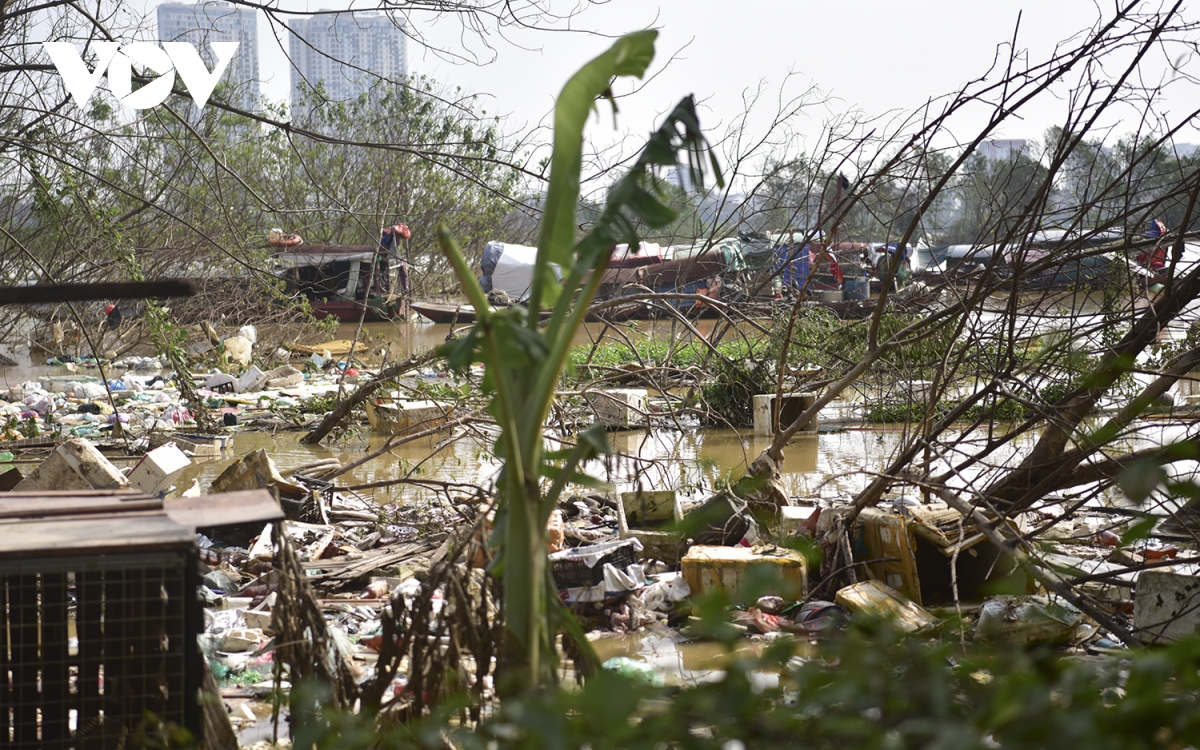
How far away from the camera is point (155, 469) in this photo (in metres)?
5.86

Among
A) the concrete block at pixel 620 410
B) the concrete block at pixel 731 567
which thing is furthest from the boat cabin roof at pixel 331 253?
the concrete block at pixel 731 567

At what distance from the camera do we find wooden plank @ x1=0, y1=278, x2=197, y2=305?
5.65 ft

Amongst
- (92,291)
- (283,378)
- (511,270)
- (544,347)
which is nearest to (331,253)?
(511,270)

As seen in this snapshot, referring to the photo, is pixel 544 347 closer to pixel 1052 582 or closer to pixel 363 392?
pixel 1052 582

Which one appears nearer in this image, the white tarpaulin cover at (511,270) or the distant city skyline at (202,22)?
the distant city skyline at (202,22)

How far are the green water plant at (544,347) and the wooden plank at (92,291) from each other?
0.48 m

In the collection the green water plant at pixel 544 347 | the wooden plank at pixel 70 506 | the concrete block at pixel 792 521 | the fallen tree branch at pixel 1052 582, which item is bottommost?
the concrete block at pixel 792 521

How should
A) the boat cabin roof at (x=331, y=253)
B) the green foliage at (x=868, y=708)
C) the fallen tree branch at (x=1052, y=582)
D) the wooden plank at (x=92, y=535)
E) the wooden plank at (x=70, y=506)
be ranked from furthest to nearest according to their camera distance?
the boat cabin roof at (x=331, y=253), the fallen tree branch at (x=1052, y=582), the wooden plank at (x=70, y=506), the wooden plank at (x=92, y=535), the green foliage at (x=868, y=708)

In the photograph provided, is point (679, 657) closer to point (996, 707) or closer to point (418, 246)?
point (996, 707)

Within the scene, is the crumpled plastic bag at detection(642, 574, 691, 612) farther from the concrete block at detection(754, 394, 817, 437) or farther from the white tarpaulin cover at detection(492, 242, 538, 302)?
the white tarpaulin cover at detection(492, 242, 538, 302)

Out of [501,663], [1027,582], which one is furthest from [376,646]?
[1027,582]

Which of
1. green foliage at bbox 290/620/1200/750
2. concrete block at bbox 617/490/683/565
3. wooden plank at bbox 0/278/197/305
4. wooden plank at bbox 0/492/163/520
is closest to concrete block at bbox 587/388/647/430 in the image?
concrete block at bbox 617/490/683/565

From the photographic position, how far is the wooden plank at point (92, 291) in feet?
5.65

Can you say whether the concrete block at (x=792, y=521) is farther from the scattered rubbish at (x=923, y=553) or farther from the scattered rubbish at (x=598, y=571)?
the scattered rubbish at (x=598, y=571)
